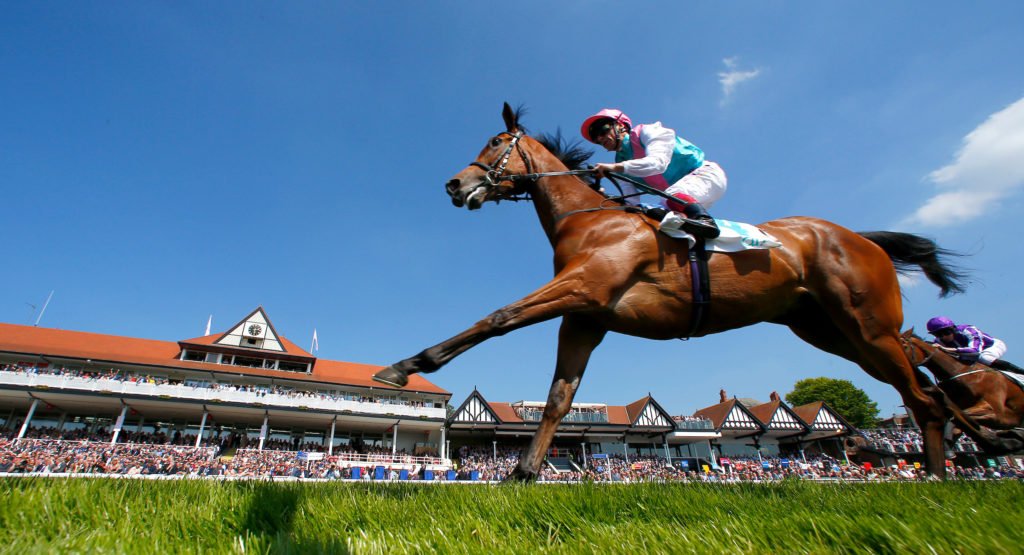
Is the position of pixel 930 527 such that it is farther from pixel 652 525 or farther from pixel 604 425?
pixel 604 425

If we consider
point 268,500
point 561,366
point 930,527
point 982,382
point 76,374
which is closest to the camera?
point 930,527

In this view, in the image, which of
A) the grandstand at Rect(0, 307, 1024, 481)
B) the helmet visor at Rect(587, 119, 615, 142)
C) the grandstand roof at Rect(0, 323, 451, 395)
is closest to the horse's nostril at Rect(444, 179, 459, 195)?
the helmet visor at Rect(587, 119, 615, 142)

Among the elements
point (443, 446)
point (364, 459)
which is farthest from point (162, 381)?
point (443, 446)

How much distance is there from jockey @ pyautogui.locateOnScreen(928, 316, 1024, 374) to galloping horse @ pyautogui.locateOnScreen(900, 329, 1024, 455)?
9 cm

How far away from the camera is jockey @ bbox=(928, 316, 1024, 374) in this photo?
631 cm

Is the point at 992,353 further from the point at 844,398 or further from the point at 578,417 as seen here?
the point at 844,398

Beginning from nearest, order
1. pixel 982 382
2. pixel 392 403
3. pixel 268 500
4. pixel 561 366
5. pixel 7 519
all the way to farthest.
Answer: pixel 7 519 → pixel 268 500 → pixel 561 366 → pixel 982 382 → pixel 392 403

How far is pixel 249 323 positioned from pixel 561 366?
4488cm

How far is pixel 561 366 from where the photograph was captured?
3.88 m

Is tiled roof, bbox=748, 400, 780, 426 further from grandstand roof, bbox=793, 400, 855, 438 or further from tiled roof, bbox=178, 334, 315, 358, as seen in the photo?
tiled roof, bbox=178, 334, 315, 358

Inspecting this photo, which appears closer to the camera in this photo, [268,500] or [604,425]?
[268,500]

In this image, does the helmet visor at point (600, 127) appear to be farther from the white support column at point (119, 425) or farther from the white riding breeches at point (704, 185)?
the white support column at point (119, 425)

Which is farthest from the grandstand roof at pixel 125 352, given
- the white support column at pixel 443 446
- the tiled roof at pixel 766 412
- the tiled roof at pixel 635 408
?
the tiled roof at pixel 766 412

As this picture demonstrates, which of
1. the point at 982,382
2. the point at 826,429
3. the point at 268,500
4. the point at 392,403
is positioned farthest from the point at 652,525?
the point at 826,429
